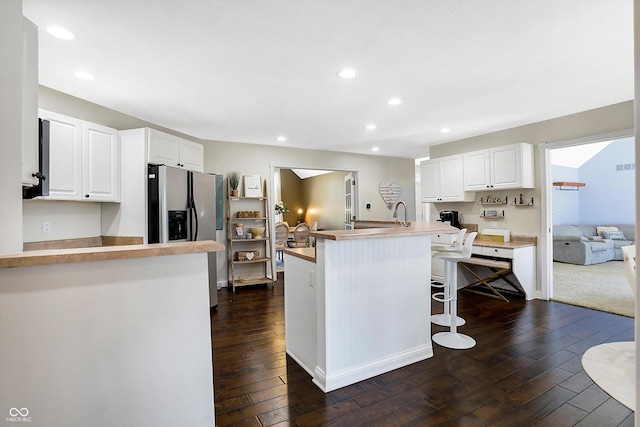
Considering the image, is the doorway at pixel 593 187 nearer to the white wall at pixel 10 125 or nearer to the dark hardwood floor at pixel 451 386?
the dark hardwood floor at pixel 451 386

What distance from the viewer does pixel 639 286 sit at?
0.58m

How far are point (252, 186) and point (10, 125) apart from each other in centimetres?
413

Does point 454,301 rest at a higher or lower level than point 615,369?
lower

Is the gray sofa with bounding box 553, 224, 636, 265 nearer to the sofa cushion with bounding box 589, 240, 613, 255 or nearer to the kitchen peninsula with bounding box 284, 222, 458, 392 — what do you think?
the sofa cushion with bounding box 589, 240, 613, 255

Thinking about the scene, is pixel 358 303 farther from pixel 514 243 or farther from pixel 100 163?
pixel 514 243

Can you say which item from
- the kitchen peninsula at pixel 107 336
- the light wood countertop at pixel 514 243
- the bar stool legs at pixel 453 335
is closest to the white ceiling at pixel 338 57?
the kitchen peninsula at pixel 107 336

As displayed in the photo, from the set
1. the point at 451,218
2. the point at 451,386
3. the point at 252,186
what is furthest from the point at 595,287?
the point at 252,186

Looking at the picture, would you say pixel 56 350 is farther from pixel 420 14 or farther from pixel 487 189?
pixel 487 189

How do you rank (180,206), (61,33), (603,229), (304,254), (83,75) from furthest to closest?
(603,229) → (180,206) → (83,75) → (304,254) → (61,33)

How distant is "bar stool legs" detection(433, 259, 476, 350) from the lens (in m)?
2.88

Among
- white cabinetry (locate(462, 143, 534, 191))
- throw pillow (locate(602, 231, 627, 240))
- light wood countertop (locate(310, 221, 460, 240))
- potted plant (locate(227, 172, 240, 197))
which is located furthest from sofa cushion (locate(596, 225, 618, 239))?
potted plant (locate(227, 172, 240, 197))

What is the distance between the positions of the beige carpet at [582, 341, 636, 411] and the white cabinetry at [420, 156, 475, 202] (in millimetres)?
4163

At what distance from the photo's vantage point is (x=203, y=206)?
4074 millimetres

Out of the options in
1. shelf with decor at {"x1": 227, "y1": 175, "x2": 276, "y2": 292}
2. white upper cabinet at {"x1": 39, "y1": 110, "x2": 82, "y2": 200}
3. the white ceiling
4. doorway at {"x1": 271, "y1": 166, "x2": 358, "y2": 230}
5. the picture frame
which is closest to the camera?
the white ceiling
